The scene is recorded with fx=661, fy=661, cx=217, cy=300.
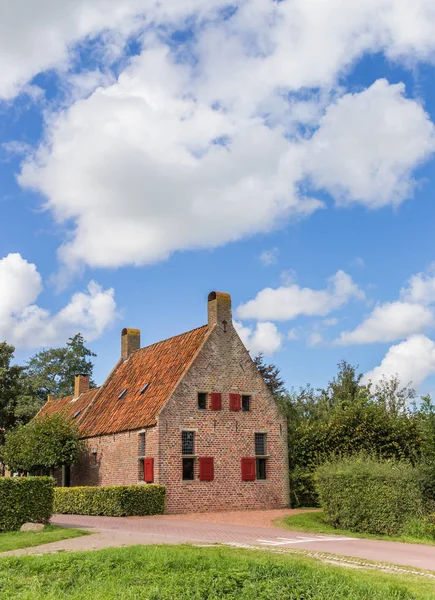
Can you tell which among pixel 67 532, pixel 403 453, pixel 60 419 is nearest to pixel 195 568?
pixel 67 532

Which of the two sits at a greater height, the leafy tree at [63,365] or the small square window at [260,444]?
the leafy tree at [63,365]

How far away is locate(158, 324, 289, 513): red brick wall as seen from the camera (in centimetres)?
2784

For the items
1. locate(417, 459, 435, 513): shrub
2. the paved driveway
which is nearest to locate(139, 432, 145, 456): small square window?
the paved driveway

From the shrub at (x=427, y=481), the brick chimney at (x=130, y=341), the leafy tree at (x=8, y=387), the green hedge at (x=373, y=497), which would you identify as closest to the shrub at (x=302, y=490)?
the green hedge at (x=373, y=497)

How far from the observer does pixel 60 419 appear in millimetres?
32281

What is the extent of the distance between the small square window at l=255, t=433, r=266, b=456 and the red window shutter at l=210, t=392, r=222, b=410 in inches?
99.8

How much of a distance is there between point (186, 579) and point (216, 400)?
64.8 ft

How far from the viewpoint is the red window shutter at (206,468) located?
2827 cm

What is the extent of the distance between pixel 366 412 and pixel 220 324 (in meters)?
7.64

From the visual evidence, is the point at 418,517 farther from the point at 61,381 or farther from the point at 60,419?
the point at 61,381

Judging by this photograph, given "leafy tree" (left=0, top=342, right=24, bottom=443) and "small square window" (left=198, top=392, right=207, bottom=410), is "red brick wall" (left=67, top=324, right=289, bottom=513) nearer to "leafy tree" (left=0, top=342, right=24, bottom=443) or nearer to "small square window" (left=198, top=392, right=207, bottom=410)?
"small square window" (left=198, top=392, right=207, bottom=410)

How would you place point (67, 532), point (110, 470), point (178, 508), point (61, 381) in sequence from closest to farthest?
point (67, 532), point (178, 508), point (110, 470), point (61, 381)

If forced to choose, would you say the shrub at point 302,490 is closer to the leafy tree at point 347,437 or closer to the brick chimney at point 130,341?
the leafy tree at point 347,437

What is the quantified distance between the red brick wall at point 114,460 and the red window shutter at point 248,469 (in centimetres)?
431
